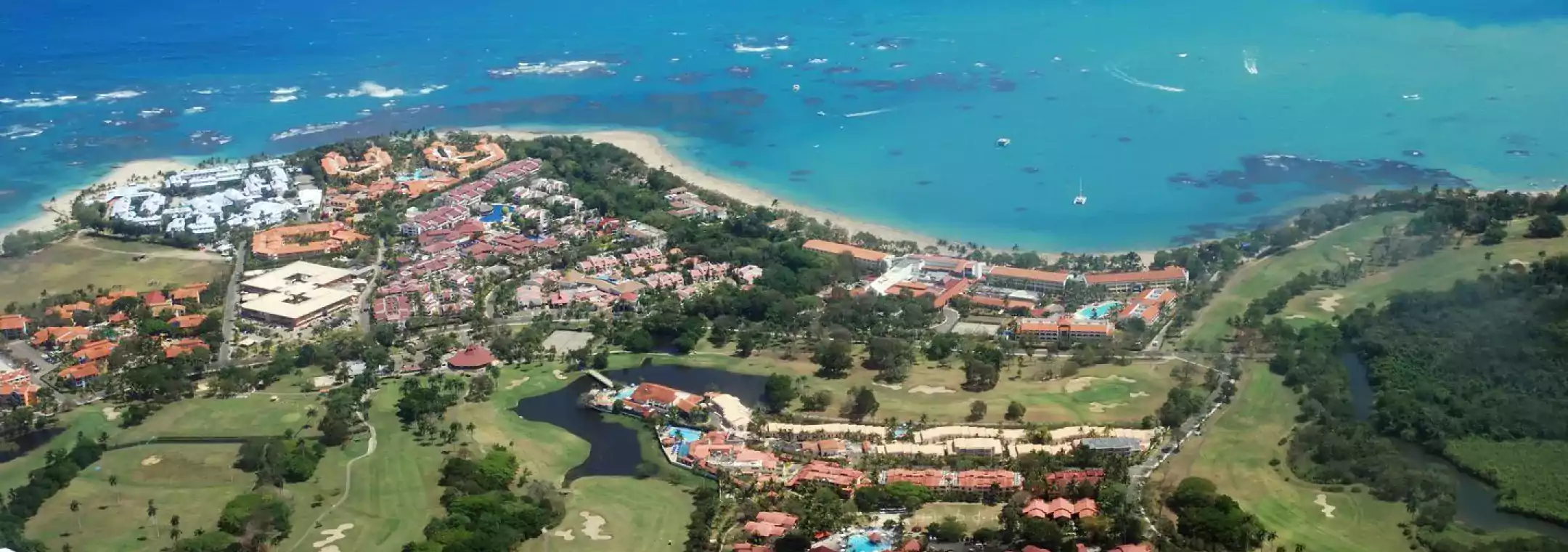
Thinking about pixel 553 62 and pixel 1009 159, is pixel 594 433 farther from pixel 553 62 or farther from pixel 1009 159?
pixel 553 62

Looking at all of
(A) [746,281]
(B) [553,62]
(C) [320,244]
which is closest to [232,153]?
(C) [320,244]

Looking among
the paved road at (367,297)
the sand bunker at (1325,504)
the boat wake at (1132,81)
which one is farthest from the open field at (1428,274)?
the paved road at (367,297)

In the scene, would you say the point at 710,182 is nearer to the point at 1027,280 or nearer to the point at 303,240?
the point at 303,240

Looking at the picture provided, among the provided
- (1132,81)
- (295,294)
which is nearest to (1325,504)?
(295,294)

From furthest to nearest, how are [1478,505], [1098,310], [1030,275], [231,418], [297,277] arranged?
[297,277]
[1030,275]
[1098,310]
[231,418]
[1478,505]

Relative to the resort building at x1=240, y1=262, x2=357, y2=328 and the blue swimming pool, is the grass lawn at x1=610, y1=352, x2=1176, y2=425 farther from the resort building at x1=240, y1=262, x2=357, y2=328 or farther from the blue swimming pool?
the resort building at x1=240, y1=262, x2=357, y2=328

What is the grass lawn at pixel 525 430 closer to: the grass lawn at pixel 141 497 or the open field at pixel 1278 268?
the grass lawn at pixel 141 497
